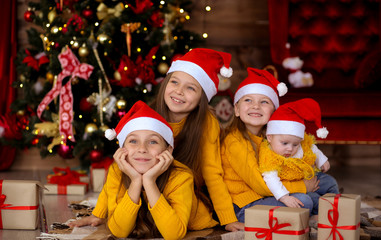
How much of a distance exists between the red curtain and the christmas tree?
394 mm

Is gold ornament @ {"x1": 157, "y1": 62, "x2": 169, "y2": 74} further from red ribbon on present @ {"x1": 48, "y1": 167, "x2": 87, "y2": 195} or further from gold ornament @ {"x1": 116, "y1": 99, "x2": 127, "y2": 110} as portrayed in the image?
red ribbon on present @ {"x1": 48, "y1": 167, "x2": 87, "y2": 195}

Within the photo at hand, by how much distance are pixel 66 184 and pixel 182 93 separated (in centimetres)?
129

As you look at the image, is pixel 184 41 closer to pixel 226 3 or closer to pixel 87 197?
pixel 226 3

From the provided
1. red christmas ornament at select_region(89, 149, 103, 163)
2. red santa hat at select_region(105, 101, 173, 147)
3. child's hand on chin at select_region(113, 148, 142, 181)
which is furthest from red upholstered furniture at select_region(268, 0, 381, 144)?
child's hand on chin at select_region(113, 148, 142, 181)

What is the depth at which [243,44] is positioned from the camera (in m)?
4.34

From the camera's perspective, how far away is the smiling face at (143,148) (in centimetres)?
199

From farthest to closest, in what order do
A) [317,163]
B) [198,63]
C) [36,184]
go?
[317,163] → [198,63] → [36,184]

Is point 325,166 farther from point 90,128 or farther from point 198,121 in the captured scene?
point 90,128

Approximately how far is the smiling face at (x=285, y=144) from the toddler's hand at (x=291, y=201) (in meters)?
0.20

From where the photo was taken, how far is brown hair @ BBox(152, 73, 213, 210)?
91.7 inches

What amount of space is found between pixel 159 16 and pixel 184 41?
1.06 feet

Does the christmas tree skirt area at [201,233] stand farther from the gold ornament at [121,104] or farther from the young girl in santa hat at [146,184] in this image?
the gold ornament at [121,104]

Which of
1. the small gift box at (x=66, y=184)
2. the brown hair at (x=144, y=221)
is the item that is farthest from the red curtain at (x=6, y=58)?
the brown hair at (x=144, y=221)

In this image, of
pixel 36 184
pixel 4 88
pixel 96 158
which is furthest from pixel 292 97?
pixel 4 88
